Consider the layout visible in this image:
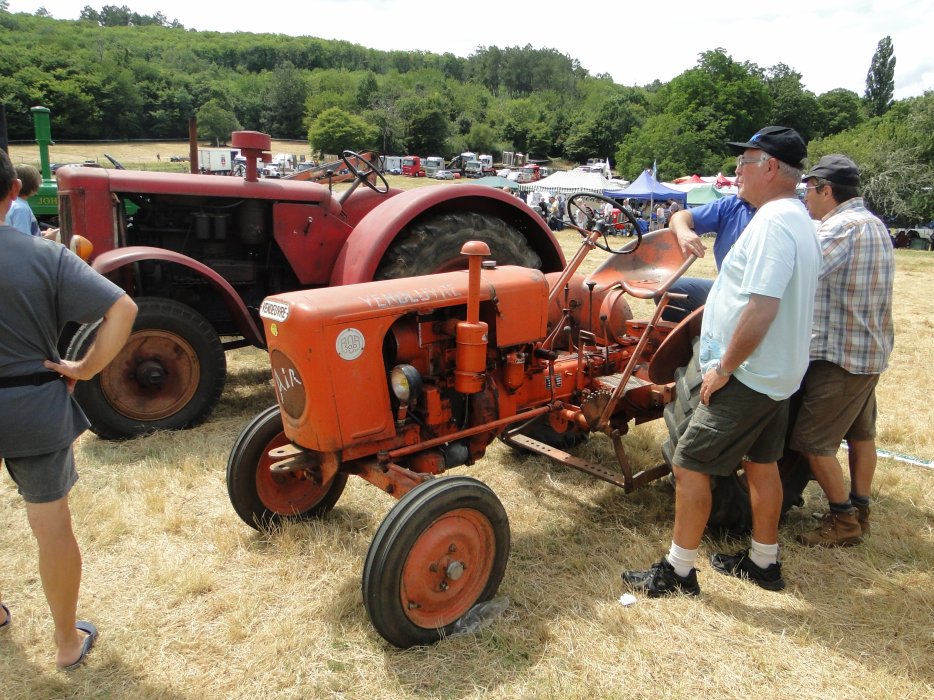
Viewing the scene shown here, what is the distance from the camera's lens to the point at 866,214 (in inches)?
113

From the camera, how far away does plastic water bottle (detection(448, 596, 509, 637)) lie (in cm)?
238

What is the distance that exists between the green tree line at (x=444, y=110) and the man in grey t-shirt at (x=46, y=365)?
96.3ft

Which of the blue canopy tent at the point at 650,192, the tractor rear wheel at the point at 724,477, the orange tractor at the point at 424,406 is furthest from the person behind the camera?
the blue canopy tent at the point at 650,192

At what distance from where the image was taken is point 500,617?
2463mm

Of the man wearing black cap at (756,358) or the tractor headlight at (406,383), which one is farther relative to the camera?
the tractor headlight at (406,383)

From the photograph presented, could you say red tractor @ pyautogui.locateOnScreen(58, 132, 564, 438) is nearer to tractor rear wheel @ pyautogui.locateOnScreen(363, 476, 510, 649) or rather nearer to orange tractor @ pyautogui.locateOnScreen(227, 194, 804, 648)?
orange tractor @ pyautogui.locateOnScreen(227, 194, 804, 648)

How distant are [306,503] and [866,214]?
107 inches

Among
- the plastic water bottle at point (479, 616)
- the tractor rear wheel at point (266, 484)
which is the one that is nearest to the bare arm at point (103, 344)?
the tractor rear wheel at point (266, 484)

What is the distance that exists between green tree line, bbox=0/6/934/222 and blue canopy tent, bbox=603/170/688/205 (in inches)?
332

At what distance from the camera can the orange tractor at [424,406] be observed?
231 centimetres

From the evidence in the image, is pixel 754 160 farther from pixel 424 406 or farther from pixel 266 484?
pixel 266 484

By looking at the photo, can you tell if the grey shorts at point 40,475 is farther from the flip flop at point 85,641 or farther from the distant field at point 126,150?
the distant field at point 126,150

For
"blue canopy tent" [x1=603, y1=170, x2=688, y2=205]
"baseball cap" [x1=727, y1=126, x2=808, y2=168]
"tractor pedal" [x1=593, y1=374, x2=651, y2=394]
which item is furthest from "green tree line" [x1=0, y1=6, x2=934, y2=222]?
"baseball cap" [x1=727, y1=126, x2=808, y2=168]

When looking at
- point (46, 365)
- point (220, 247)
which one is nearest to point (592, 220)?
point (46, 365)
